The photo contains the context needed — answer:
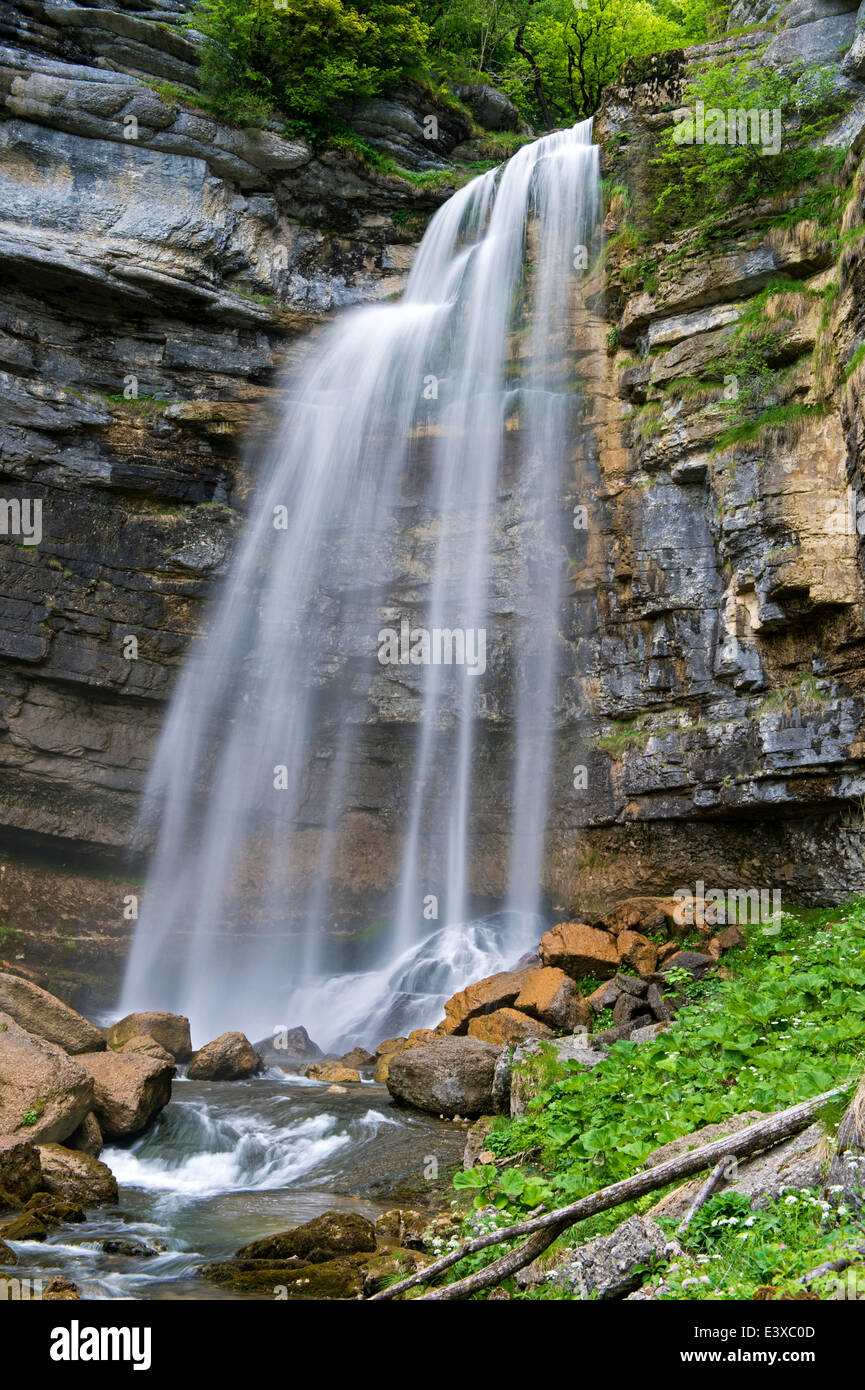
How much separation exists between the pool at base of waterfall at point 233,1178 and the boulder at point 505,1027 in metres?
1.37

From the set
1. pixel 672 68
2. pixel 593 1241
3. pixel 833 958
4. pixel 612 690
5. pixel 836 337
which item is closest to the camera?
pixel 593 1241

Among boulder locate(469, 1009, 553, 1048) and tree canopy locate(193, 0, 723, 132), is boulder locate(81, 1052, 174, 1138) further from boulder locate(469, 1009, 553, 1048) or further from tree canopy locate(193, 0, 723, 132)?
tree canopy locate(193, 0, 723, 132)

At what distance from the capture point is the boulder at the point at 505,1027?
10.7 m

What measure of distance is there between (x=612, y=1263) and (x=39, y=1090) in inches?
229

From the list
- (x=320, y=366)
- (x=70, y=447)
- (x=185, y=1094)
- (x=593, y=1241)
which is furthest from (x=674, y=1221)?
(x=320, y=366)

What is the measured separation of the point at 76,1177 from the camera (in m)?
7.45

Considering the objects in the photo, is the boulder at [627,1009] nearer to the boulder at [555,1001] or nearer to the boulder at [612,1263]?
the boulder at [555,1001]

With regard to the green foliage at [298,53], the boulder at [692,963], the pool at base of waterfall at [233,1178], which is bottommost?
the pool at base of waterfall at [233,1178]

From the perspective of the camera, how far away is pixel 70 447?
18016 millimetres

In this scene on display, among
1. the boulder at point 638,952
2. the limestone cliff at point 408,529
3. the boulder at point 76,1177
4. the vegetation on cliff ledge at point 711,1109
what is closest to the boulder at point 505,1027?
the vegetation on cliff ledge at point 711,1109

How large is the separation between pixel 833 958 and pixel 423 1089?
456 centimetres

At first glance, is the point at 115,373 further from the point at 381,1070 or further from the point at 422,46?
the point at 381,1070

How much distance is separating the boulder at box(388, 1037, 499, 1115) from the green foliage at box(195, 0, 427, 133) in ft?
66.0

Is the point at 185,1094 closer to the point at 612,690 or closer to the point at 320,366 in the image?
the point at 612,690
